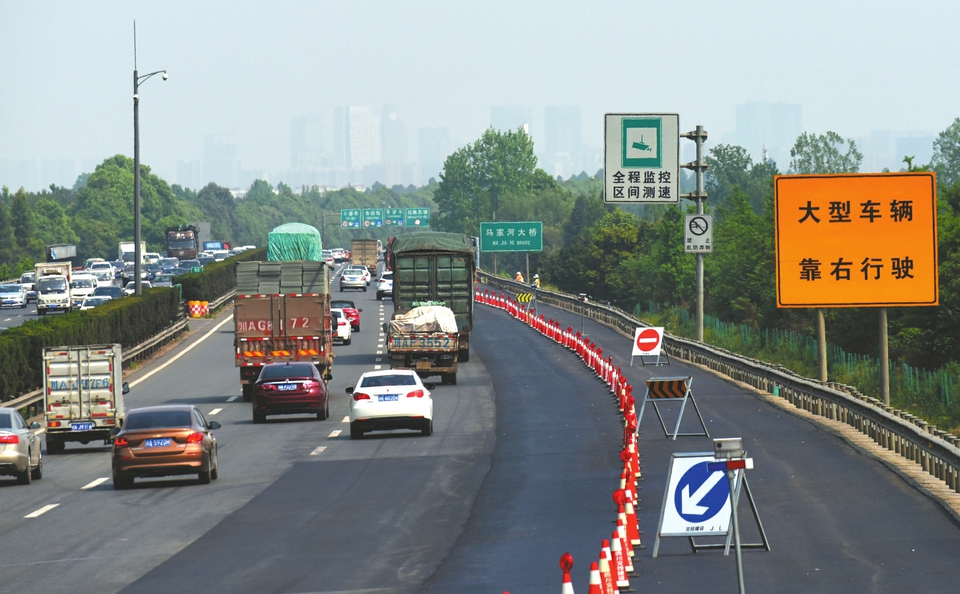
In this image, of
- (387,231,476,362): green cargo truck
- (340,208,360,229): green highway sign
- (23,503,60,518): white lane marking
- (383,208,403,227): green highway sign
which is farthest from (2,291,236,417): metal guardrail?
(340,208,360,229): green highway sign

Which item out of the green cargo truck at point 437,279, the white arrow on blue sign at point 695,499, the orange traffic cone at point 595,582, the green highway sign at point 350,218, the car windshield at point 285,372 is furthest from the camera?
→ the green highway sign at point 350,218

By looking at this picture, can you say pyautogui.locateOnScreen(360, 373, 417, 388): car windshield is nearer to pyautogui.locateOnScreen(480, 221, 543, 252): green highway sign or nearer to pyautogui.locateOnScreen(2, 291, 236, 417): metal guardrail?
pyautogui.locateOnScreen(2, 291, 236, 417): metal guardrail

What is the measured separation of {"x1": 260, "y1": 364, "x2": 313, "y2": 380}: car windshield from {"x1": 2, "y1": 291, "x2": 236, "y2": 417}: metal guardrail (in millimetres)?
6739

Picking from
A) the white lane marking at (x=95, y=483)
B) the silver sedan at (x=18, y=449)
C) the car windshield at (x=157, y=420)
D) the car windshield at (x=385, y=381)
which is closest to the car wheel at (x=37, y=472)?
the silver sedan at (x=18, y=449)

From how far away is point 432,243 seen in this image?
5225 centimetres

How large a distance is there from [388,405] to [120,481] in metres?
8.02

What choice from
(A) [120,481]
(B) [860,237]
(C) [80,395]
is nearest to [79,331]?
(C) [80,395]

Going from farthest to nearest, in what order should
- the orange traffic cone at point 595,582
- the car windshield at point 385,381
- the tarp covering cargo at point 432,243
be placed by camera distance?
the tarp covering cargo at point 432,243 → the car windshield at point 385,381 → the orange traffic cone at point 595,582

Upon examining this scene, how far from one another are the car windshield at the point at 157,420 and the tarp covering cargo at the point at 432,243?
27.1 m

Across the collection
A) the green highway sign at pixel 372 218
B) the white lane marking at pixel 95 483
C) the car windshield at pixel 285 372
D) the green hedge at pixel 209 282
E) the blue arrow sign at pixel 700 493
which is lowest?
the white lane marking at pixel 95 483

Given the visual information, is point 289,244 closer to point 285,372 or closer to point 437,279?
point 437,279

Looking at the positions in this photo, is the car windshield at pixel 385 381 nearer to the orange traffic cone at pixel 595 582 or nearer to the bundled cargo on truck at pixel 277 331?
the bundled cargo on truck at pixel 277 331

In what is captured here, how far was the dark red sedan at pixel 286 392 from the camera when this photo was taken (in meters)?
35.8

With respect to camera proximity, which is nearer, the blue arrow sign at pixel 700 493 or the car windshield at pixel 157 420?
the blue arrow sign at pixel 700 493
